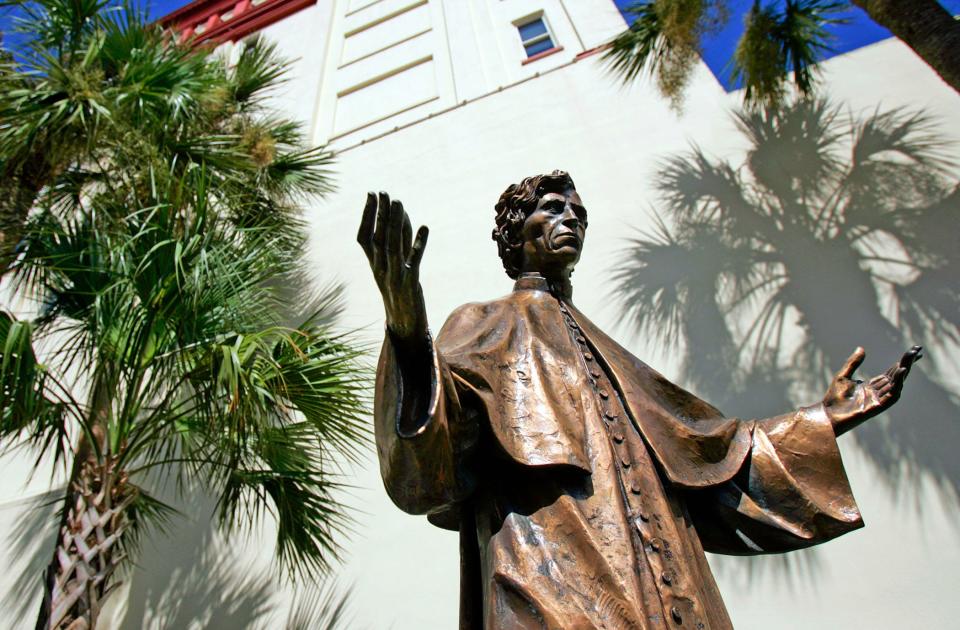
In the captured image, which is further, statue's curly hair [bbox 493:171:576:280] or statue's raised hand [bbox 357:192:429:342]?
statue's curly hair [bbox 493:171:576:280]

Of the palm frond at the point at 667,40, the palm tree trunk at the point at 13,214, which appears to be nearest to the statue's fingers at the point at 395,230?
the palm tree trunk at the point at 13,214

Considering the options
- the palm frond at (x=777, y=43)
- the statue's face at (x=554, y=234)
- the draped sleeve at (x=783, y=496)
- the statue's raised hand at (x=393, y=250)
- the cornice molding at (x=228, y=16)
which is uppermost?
the cornice molding at (x=228, y=16)

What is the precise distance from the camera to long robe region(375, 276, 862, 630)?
4.26 ft

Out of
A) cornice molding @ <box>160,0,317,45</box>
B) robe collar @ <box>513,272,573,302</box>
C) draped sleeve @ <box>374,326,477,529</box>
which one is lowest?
draped sleeve @ <box>374,326,477,529</box>

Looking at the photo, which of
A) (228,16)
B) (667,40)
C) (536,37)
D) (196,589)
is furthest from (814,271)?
(228,16)

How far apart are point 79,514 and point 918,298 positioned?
5848mm

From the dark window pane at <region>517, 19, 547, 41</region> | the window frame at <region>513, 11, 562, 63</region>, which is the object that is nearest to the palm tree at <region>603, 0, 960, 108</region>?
the window frame at <region>513, 11, 562, 63</region>

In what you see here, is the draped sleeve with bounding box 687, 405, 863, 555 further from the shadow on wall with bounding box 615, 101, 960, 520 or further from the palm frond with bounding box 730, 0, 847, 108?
the palm frond with bounding box 730, 0, 847, 108

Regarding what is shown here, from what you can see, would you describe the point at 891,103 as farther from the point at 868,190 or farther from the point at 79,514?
the point at 79,514

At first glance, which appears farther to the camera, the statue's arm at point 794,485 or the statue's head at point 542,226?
the statue's head at point 542,226

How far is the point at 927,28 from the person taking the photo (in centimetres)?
448

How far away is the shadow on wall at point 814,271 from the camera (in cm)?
461

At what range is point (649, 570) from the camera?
132 centimetres

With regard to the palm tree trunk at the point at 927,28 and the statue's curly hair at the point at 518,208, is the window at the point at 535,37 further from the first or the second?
the statue's curly hair at the point at 518,208
